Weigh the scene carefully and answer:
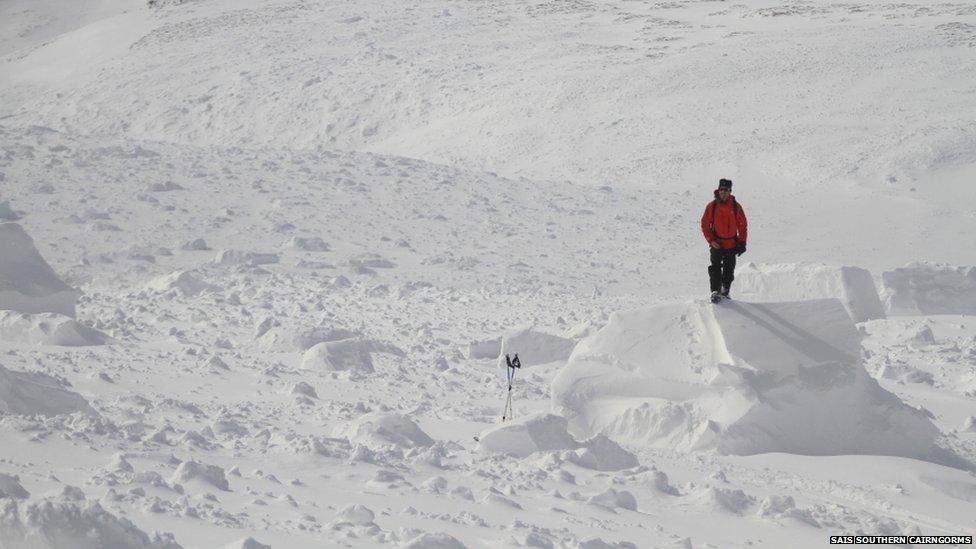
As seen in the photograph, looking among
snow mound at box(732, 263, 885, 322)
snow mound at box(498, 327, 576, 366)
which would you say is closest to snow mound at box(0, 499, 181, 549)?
snow mound at box(498, 327, 576, 366)

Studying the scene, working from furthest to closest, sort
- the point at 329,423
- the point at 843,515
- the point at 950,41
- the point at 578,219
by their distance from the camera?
the point at 950,41
the point at 578,219
the point at 329,423
the point at 843,515

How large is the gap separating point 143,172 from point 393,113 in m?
12.5

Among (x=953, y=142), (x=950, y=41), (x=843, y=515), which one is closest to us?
(x=843, y=515)

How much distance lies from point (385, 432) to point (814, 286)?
876 cm

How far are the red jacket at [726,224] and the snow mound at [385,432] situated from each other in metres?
3.16

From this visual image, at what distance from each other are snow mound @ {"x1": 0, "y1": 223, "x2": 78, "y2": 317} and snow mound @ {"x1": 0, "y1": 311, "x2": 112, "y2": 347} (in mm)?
1017

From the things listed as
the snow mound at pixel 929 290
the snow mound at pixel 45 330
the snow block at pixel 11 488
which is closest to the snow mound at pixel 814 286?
the snow mound at pixel 929 290

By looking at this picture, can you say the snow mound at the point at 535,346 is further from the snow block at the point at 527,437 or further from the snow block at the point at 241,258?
the snow block at the point at 241,258

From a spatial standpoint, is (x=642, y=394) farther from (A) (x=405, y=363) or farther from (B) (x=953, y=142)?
(B) (x=953, y=142)

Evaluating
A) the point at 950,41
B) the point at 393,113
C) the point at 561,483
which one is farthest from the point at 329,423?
the point at 950,41

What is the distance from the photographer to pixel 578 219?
904 inches

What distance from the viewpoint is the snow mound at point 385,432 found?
7.75 metres

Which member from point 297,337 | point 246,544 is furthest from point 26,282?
point 246,544

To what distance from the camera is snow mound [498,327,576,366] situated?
1190cm
